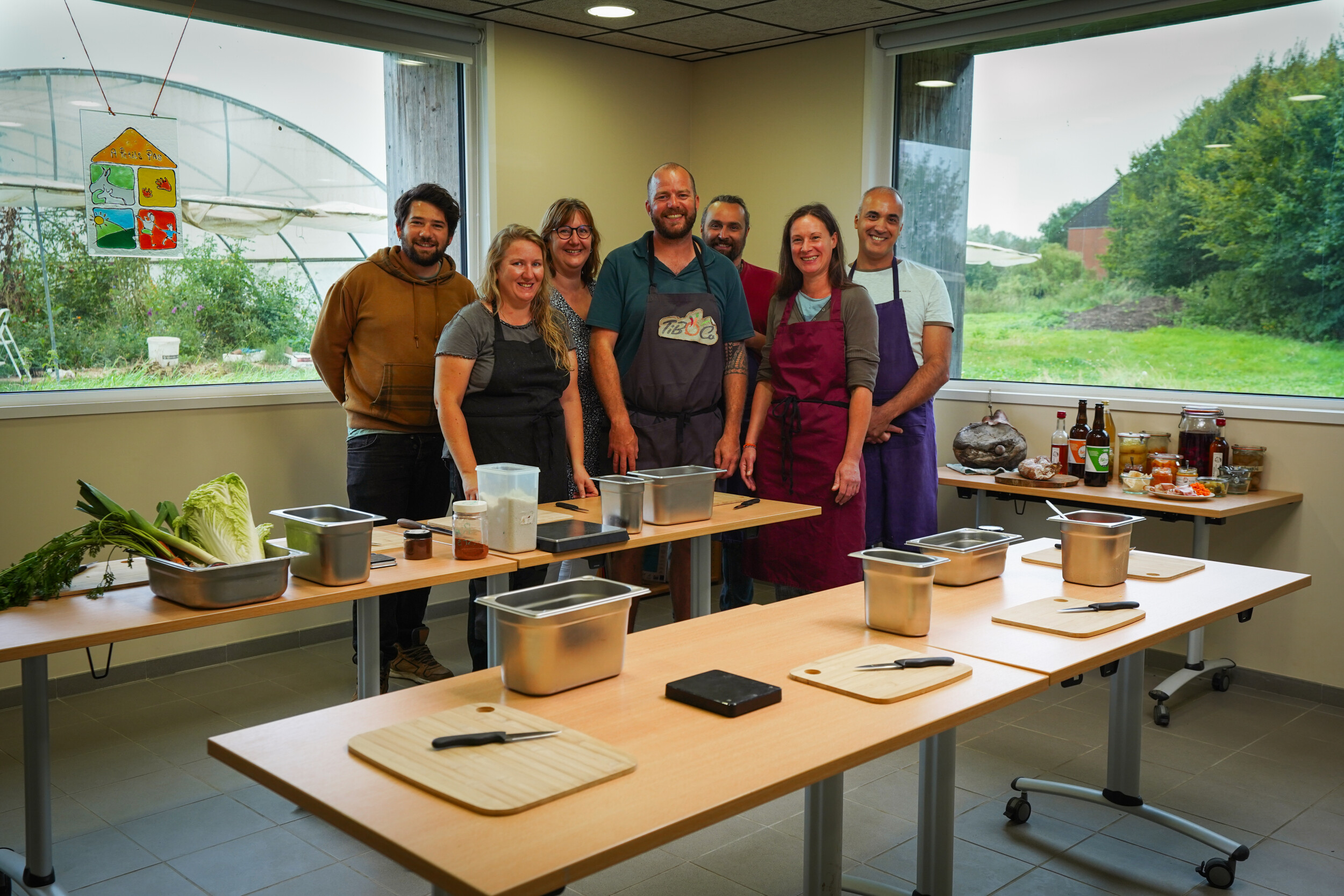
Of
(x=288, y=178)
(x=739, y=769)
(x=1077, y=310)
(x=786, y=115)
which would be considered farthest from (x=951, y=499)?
(x=739, y=769)

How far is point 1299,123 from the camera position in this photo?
4113mm

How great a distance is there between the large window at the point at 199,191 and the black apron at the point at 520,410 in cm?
166

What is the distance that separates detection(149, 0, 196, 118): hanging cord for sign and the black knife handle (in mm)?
3539

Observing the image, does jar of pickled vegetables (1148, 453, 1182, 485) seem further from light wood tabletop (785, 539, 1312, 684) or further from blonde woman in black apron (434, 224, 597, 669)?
blonde woman in black apron (434, 224, 597, 669)

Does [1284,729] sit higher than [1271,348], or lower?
lower

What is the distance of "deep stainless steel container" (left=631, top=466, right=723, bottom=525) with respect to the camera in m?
Result: 3.14

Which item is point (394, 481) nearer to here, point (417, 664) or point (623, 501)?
point (417, 664)

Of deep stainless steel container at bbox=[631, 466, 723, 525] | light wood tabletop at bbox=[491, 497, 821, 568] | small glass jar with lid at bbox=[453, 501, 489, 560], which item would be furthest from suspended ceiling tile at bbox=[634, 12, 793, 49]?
small glass jar with lid at bbox=[453, 501, 489, 560]

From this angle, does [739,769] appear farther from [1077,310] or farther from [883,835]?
[1077,310]

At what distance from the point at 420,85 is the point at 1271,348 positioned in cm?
374

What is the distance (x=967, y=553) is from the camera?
2.48 meters

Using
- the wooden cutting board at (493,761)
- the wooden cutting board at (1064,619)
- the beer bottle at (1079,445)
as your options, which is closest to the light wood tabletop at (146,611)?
the wooden cutting board at (493,761)

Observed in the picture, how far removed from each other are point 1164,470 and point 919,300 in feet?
3.60

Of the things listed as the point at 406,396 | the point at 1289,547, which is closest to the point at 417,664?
the point at 406,396
